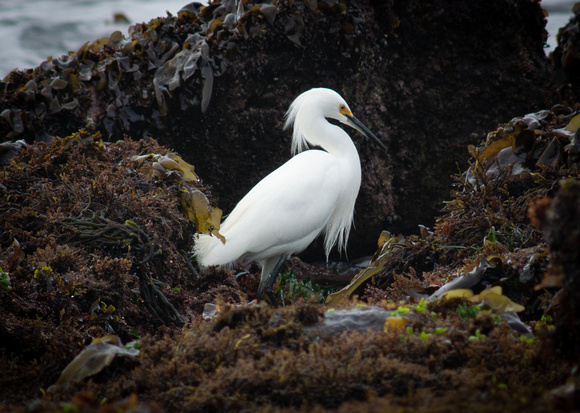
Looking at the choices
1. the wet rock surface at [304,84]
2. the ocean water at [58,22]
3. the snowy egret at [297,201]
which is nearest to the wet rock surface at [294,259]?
the wet rock surface at [304,84]

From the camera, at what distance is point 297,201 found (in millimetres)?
4188

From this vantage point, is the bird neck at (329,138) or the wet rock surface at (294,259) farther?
the bird neck at (329,138)

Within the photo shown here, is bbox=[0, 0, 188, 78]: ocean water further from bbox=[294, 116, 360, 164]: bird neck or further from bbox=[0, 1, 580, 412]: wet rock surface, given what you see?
bbox=[294, 116, 360, 164]: bird neck

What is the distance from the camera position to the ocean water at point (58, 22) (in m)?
12.7

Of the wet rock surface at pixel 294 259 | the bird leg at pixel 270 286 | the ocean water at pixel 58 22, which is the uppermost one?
the ocean water at pixel 58 22

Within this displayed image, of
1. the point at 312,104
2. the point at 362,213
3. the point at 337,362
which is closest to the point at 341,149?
the point at 312,104

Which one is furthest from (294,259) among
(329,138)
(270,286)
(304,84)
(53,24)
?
(53,24)

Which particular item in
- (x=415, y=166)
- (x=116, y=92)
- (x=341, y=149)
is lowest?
(x=415, y=166)

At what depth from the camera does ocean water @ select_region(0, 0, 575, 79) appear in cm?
1271

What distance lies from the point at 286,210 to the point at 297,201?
13 centimetres

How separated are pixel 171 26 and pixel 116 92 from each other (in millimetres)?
1035

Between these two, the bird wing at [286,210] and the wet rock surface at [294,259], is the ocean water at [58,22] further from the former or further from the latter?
the bird wing at [286,210]

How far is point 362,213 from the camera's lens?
562cm

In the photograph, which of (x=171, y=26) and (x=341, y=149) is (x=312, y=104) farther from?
(x=171, y=26)
